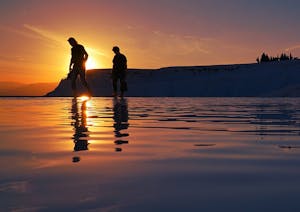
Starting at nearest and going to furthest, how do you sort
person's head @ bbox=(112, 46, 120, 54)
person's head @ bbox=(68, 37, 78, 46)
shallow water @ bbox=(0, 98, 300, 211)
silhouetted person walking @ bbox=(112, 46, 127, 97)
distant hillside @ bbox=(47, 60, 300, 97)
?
1. shallow water @ bbox=(0, 98, 300, 211)
2. person's head @ bbox=(68, 37, 78, 46)
3. person's head @ bbox=(112, 46, 120, 54)
4. silhouetted person walking @ bbox=(112, 46, 127, 97)
5. distant hillside @ bbox=(47, 60, 300, 97)

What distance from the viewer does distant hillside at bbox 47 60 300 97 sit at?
35.8 m

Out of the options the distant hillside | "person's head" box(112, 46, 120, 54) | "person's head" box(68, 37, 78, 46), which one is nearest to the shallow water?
"person's head" box(68, 37, 78, 46)

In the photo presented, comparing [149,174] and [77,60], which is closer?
[149,174]

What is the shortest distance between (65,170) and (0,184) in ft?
1.17

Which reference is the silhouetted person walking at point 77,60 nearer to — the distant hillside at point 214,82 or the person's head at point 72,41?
the person's head at point 72,41

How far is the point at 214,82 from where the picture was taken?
138 feet

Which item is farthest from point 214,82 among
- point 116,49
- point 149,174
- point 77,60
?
point 149,174

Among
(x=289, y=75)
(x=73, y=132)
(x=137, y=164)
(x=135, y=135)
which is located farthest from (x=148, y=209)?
(x=289, y=75)

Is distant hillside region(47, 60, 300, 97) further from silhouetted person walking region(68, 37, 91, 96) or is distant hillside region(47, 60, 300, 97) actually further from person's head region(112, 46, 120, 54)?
silhouetted person walking region(68, 37, 91, 96)

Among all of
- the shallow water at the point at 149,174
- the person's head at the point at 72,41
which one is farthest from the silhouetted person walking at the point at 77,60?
the shallow water at the point at 149,174

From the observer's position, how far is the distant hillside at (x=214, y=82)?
35781 mm

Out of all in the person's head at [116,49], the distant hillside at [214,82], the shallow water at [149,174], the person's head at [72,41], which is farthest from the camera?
the distant hillside at [214,82]

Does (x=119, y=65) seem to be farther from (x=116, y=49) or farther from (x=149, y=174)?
(x=149, y=174)

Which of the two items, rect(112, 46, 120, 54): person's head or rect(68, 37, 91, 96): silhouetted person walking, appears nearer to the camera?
rect(68, 37, 91, 96): silhouetted person walking
